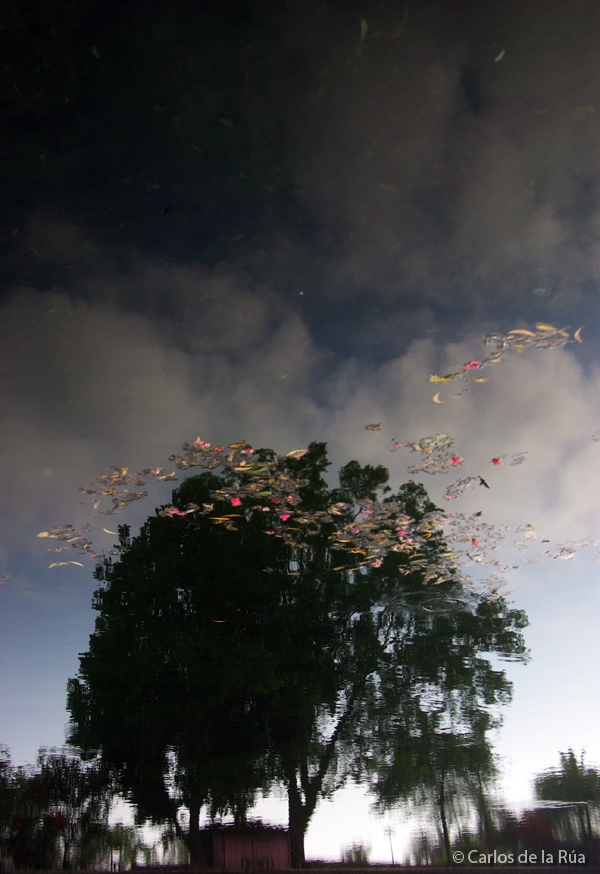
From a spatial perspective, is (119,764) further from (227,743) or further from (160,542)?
(160,542)

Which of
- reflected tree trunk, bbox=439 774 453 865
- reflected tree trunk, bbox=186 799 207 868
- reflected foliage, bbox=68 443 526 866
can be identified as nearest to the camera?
reflected tree trunk, bbox=186 799 207 868

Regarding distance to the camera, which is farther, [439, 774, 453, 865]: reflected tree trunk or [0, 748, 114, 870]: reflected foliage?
[439, 774, 453, 865]: reflected tree trunk

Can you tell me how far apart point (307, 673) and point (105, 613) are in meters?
5.65

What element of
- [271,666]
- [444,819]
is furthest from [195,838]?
[444,819]

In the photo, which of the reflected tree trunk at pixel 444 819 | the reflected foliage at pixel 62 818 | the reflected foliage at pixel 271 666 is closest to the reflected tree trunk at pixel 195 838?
the reflected foliage at pixel 271 666

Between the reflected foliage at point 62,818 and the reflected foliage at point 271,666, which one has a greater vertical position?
the reflected foliage at point 271,666

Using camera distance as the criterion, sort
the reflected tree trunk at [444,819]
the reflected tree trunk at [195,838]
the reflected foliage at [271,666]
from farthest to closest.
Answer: the reflected tree trunk at [444,819]
the reflected foliage at [271,666]
the reflected tree trunk at [195,838]

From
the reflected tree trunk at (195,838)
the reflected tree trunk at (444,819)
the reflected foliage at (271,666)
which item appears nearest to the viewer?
the reflected tree trunk at (195,838)

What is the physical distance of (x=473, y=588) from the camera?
531 inches

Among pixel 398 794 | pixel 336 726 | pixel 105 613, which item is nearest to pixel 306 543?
pixel 336 726

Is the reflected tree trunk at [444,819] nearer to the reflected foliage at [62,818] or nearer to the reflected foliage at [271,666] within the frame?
the reflected foliage at [271,666]

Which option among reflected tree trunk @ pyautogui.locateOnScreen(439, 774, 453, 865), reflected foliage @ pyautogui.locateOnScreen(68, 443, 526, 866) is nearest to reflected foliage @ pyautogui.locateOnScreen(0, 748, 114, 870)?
reflected foliage @ pyautogui.locateOnScreen(68, 443, 526, 866)

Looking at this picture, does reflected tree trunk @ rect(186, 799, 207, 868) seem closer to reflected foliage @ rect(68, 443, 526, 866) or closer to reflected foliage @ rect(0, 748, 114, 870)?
reflected foliage @ rect(68, 443, 526, 866)

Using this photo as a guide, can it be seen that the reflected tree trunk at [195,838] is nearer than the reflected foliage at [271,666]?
Yes
